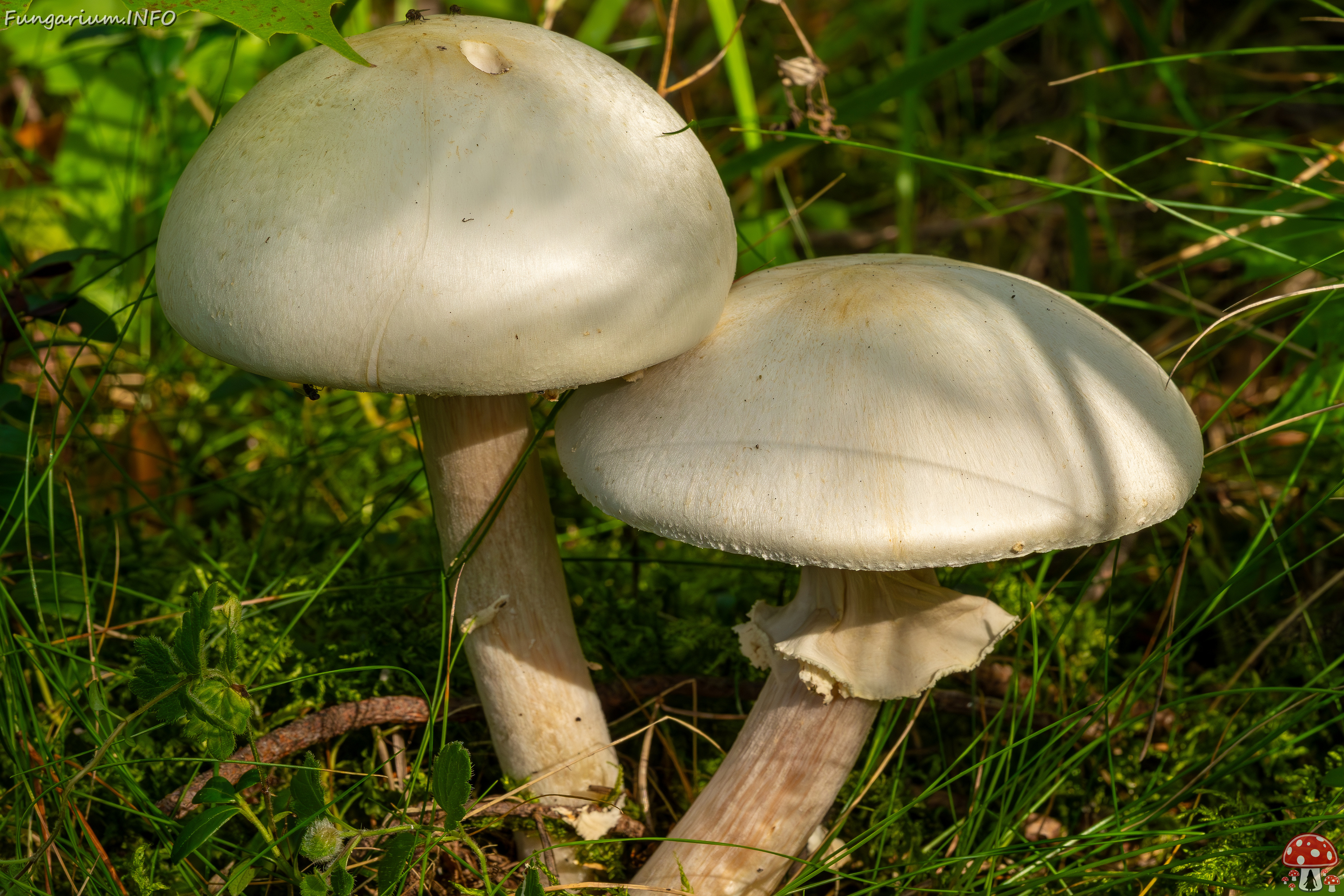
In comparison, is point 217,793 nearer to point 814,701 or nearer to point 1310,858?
point 814,701

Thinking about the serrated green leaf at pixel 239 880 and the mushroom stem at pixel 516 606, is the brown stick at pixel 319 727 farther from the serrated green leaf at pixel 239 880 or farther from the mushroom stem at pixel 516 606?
the serrated green leaf at pixel 239 880

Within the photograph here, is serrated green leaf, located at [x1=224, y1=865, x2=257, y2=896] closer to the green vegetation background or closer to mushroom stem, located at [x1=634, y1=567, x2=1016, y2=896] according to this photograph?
the green vegetation background

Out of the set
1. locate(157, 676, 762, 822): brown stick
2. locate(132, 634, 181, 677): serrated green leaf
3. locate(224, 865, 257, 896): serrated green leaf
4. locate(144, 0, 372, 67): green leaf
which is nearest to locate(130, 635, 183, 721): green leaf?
locate(132, 634, 181, 677): serrated green leaf

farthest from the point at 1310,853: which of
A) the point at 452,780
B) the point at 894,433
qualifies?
the point at 452,780

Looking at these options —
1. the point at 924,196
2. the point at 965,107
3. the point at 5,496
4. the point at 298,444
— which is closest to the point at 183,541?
the point at 5,496

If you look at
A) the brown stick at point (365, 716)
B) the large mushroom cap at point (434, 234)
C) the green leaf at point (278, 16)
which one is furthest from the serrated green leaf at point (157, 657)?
the green leaf at point (278, 16)

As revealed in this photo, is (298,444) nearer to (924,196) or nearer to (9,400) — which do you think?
(9,400)
